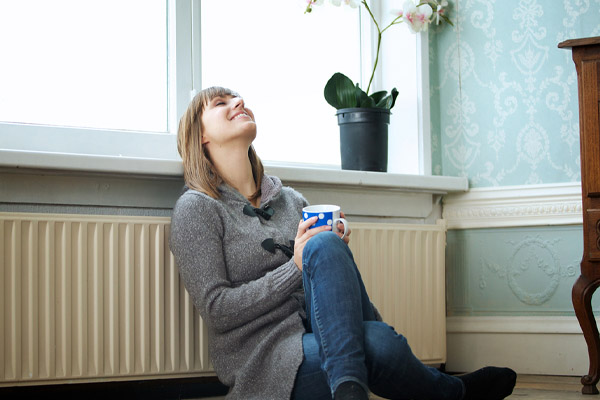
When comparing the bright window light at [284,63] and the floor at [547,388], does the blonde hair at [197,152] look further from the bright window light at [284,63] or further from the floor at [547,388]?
the floor at [547,388]

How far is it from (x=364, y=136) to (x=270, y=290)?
848 millimetres

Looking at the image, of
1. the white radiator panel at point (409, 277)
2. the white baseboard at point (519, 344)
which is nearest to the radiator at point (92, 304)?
the white radiator panel at point (409, 277)

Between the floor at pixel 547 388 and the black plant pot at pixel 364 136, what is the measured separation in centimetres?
72

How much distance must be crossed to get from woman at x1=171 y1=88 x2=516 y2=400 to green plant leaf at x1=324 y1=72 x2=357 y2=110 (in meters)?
0.51

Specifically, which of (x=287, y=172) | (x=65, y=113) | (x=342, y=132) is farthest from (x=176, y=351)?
(x=342, y=132)

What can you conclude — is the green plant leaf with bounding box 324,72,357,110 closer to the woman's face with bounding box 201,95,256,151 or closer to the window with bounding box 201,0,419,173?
the window with bounding box 201,0,419,173

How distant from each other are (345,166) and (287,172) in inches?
12.3

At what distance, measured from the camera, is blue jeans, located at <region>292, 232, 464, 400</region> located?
145 cm

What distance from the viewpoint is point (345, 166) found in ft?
7.87

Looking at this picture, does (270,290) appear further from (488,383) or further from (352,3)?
(352,3)

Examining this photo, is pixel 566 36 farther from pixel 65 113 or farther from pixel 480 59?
pixel 65 113

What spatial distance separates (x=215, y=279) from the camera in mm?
1664

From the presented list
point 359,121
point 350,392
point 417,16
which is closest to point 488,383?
point 350,392

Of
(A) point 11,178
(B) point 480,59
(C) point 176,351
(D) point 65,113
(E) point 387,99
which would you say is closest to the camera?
(A) point 11,178
